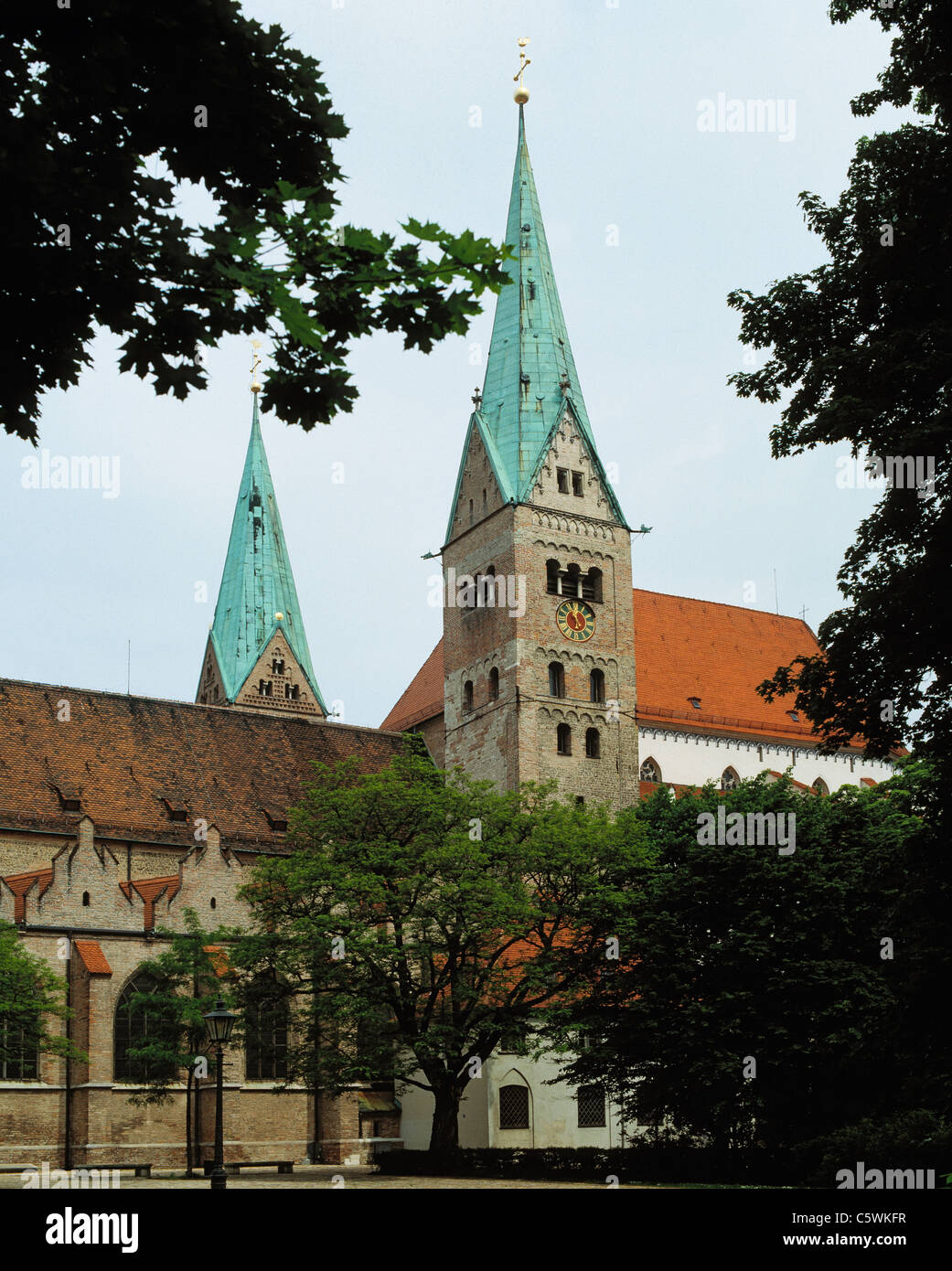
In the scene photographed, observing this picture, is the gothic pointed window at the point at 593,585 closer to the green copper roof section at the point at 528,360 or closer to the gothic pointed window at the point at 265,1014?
the green copper roof section at the point at 528,360

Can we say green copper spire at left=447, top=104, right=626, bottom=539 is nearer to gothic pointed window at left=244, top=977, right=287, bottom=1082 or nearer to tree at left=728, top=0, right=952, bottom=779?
gothic pointed window at left=244, top=977, right=287, bottom=1082

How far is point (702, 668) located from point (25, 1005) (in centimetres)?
3492

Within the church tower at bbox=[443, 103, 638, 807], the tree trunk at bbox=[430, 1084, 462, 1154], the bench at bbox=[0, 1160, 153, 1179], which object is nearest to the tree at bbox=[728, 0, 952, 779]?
the tree trunk at bbox=[430, 1084, 462, 1154]

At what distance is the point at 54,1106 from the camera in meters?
38.1

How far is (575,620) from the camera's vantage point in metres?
55.0

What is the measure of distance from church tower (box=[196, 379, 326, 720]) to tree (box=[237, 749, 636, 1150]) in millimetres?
38593

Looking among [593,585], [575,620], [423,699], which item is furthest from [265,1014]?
[423,699]

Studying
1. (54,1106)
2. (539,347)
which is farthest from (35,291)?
(539,347)

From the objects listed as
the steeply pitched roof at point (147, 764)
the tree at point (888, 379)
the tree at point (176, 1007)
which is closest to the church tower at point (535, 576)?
the steeply pitched roof at point (147, 764)

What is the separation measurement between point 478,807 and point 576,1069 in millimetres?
6549

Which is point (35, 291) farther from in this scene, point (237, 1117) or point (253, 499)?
point (253, 499)

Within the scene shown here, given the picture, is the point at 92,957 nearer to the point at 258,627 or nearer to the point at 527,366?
the point at 527,366

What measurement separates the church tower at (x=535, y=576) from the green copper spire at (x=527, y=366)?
52 millimetres
